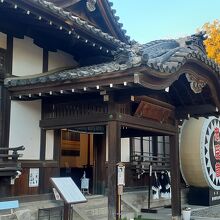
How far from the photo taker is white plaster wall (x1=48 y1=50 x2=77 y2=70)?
9584 mm

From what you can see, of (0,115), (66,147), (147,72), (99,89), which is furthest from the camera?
(66,147)

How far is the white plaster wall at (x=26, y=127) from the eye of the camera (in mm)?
8344

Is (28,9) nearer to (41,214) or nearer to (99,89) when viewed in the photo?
(99,89)

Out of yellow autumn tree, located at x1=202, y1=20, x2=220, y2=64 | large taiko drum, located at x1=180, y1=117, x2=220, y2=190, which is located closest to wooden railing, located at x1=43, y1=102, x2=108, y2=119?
large taiko drum, located at x1=180, y1=117, x2=220, y2=190

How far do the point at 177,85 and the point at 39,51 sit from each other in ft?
11.9

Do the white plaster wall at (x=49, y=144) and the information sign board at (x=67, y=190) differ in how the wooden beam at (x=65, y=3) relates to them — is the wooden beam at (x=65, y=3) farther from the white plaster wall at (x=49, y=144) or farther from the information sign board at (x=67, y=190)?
the information sign board at (x=67, y=190)

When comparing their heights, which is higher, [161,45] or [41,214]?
[161,45]

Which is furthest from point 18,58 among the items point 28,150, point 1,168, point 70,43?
point 1,168

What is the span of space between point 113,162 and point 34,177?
227 centimetres

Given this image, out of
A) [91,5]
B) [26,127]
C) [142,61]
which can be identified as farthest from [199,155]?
[142,61]

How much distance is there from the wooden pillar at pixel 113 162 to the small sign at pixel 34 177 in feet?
7.02

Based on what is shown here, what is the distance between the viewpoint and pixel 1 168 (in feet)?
24.0

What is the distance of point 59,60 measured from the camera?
9891mm

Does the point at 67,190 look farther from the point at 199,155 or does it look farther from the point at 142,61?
the point at 199,155
